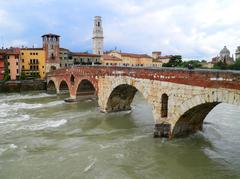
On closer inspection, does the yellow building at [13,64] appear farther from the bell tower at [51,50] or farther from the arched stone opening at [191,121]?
the arched stone opening at [191,121]

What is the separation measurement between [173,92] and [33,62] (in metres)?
44.6

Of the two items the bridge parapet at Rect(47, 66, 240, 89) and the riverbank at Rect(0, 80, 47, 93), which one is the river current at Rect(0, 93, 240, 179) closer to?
the bridge parapet at Rect(47, 66, 240, 89)

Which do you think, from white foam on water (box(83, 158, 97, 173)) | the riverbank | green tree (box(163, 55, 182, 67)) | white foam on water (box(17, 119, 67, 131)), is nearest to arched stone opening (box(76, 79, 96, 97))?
white foam on water (box(17, 119, 67, 131))

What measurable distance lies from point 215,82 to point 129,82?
844cm

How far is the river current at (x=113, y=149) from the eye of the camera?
37.9 ft

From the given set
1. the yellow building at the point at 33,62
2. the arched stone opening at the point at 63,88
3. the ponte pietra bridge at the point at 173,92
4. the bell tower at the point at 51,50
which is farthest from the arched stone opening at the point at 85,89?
the yellow building at the point at 33,62

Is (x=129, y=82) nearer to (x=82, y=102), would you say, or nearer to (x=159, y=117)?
(x=159, y=117)

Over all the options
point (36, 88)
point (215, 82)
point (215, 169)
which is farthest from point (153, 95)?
point (36, 88)

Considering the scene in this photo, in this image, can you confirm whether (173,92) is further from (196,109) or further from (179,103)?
(196,109)

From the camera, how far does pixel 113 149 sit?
1427cm

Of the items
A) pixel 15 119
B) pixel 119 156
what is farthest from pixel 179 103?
pixel 15 119

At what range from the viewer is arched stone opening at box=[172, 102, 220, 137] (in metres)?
14.1

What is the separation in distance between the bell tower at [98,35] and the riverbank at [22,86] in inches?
1277

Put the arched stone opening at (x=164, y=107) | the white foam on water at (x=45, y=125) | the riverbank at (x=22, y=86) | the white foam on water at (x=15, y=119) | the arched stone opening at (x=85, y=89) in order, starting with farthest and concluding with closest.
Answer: the riverbank at (x=22, y=86) < the arched stone opening at (x=85, y=89) < the white foam on water at (x=15, y=119) < the white foam on water at (x=45, y=125) < the arched stone opening at (x=164, y=107)
